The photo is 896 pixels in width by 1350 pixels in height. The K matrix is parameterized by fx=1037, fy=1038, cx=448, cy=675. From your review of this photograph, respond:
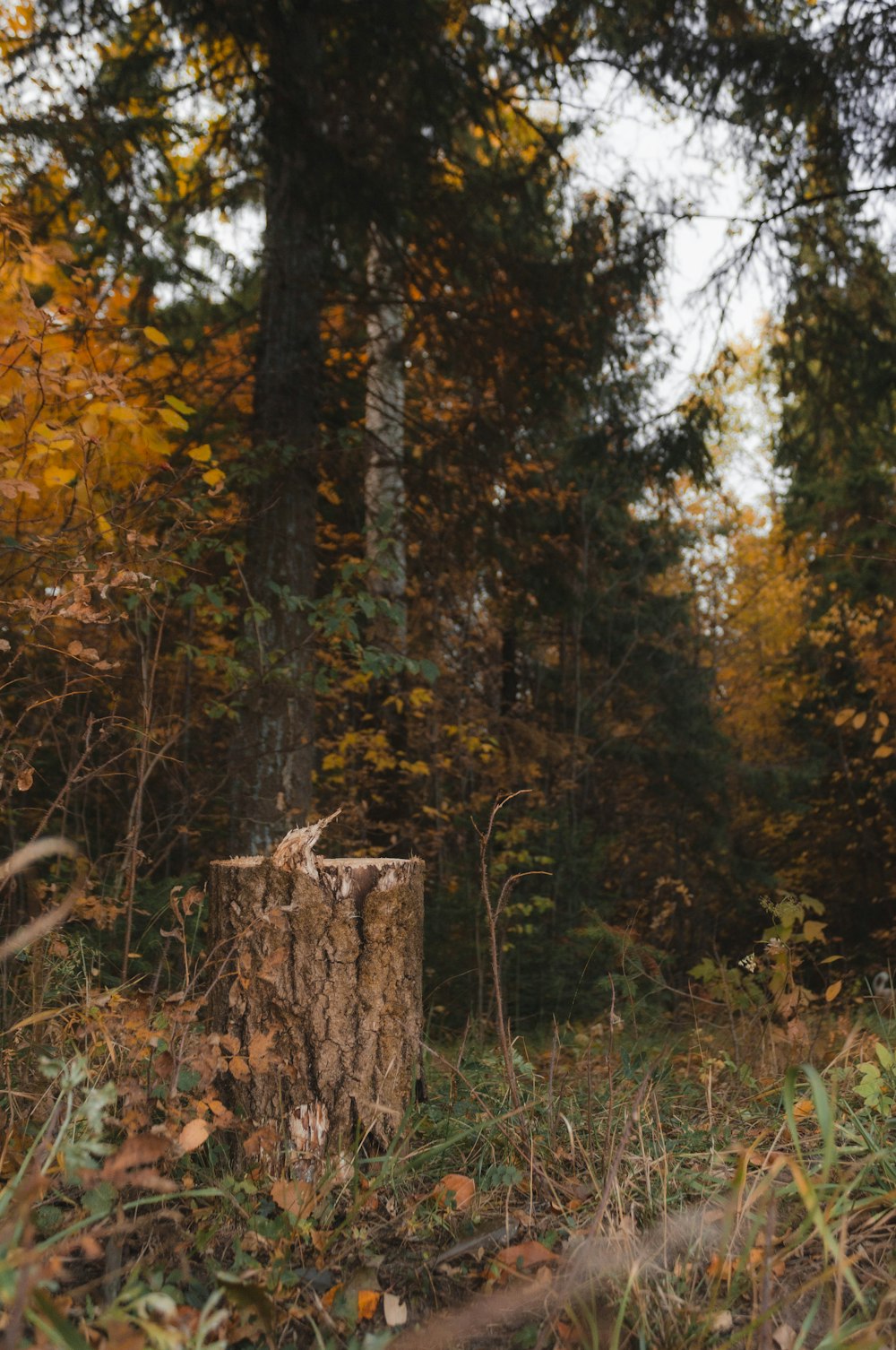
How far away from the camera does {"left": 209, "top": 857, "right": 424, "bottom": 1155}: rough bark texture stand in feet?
8.75

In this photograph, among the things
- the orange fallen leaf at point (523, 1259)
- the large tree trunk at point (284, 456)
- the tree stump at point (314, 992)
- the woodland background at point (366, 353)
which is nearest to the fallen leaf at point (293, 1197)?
the tree stump at point (314, 992)

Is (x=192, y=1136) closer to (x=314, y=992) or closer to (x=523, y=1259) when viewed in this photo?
(x=314, y=992)

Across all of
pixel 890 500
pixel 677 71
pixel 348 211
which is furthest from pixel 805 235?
pixel 890 500

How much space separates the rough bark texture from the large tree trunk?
269 cm

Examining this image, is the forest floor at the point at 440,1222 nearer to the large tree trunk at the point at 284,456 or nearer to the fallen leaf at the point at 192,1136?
the fallen leaf at the point at 192,1136

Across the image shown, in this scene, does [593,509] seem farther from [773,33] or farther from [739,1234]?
[739,1234]

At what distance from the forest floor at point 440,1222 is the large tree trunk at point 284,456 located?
2.91m

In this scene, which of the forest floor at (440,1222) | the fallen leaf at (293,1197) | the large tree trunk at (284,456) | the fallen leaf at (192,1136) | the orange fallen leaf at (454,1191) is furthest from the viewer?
the large tree trunk at (284,456)

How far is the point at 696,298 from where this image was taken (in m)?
6.73

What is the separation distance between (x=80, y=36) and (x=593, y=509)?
6.76 m

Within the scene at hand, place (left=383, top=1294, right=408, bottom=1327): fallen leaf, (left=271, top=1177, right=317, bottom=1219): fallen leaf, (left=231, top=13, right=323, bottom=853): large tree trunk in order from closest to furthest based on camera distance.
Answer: (left=383, top=1294, right=408, bottom=1327): fallen leaf
(left=271, top=1177, right=317, bottom=1219): fallen leaf
(left=231, top=13, right=323, bottom=853): large tree trunk

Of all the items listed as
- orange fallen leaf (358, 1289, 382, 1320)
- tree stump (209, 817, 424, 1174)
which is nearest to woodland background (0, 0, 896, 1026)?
tree stump (209, 817, 424, 1174)

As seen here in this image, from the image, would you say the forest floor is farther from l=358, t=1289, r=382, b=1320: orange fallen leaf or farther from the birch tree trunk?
the birch tree trunk

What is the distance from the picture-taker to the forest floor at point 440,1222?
184 cm
